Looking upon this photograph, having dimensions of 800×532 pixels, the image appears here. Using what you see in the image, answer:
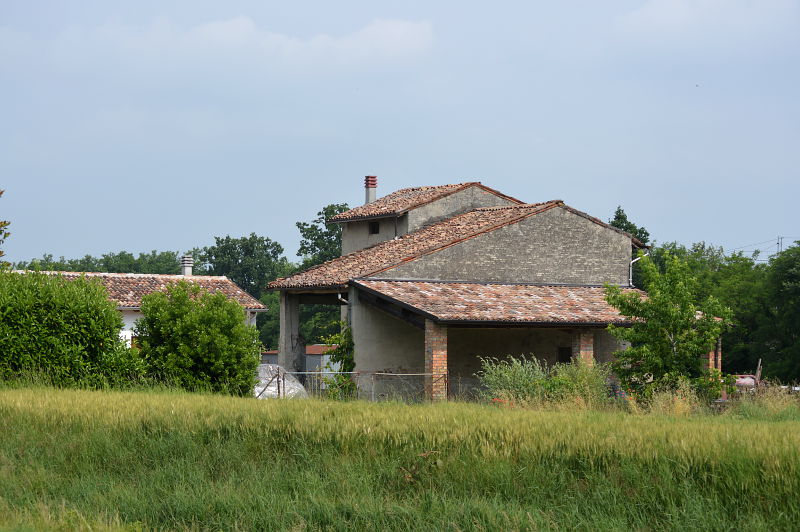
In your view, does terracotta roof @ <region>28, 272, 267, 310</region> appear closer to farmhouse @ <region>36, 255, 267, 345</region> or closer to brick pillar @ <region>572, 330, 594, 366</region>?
farmhouse @ <region>36, 255, 267, 345</region>

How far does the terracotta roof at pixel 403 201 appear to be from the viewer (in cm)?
3584

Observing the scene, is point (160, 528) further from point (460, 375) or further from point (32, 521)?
point (460, 375)

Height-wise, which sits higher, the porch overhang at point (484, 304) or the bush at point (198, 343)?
the porch overhang at point (484, 304)

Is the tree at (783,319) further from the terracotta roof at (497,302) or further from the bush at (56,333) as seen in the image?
the bush at (56,333)

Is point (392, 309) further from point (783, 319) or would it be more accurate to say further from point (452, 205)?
point (783, 319)

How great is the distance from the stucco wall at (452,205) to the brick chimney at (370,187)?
6.40 meters

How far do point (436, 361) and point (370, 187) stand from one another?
18835 millimetres

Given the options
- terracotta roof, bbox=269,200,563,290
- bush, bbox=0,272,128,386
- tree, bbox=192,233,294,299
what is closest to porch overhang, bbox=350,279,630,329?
terracotta roof, bbox=269,200,563,290

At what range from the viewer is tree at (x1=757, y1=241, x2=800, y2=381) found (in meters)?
42.4

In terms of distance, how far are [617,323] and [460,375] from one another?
534 cm

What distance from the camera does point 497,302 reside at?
1061 inches

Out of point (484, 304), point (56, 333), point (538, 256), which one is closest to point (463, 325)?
point (484, 304)

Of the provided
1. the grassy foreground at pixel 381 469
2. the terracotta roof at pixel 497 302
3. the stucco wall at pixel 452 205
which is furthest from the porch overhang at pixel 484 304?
the grassy foreground at pixel 381 469

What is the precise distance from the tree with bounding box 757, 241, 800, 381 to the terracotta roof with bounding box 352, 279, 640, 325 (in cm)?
1647
